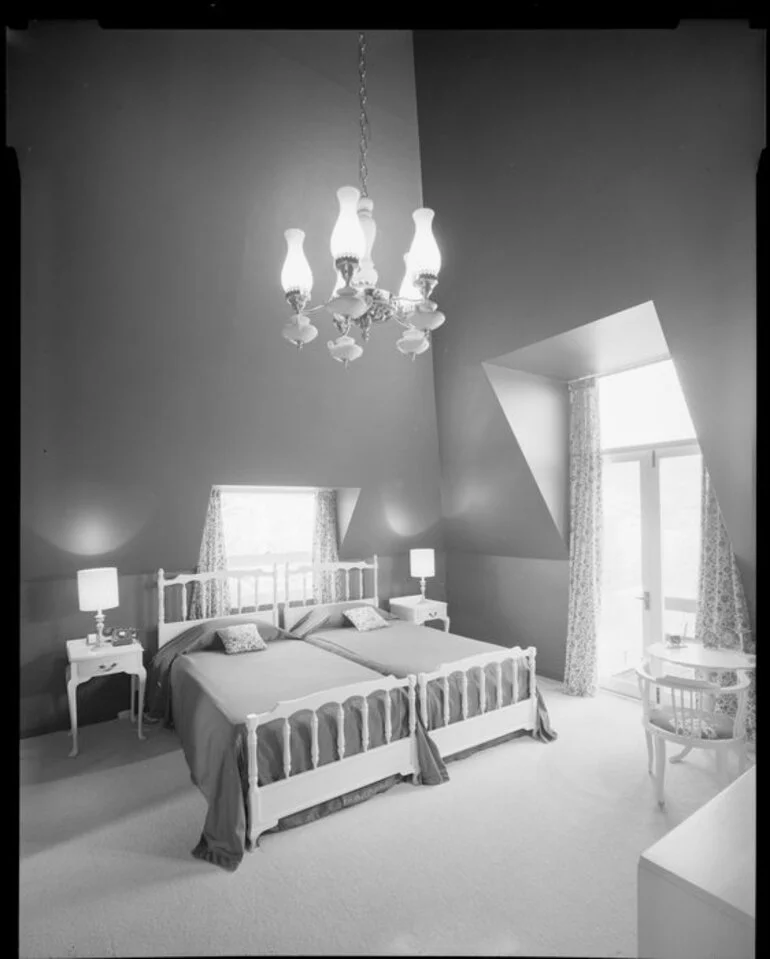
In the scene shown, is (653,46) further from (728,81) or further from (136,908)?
(136,908)

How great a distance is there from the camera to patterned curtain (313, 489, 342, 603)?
5.77 meters

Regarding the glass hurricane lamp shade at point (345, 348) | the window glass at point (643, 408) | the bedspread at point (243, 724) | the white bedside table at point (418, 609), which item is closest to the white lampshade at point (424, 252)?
the glass hurricane lamp shade at point (345, 348)

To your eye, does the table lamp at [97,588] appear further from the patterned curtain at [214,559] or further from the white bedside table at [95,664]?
the patterned curtain at [214,559]

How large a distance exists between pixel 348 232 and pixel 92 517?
3075mm

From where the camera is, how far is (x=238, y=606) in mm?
5207

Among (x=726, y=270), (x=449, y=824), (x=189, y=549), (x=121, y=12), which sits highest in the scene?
(x=726, y=270)

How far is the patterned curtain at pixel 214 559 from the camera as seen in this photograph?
16.7 ft

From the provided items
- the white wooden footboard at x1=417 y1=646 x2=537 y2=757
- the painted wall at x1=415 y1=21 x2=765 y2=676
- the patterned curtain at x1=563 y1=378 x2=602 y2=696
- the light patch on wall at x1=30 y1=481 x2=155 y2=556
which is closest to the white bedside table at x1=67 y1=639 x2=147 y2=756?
the light patch on wall at x1=30 y1=481 x2=155 y2=556

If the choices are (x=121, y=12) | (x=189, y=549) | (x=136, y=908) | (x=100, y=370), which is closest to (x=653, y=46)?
(x=121, y=12)

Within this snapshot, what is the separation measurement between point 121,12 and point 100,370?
12.1 feet

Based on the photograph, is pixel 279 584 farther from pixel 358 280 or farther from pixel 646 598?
pixel 358 280

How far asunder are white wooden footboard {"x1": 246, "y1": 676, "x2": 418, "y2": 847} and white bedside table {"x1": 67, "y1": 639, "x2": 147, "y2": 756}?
159 centimetres

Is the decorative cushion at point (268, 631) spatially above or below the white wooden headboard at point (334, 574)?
below

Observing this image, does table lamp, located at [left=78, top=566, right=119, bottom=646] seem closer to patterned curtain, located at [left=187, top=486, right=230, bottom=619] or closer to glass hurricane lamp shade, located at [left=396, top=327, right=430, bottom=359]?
patterned curtain, located at [left=187, top=486, right=230, bottom=619]
